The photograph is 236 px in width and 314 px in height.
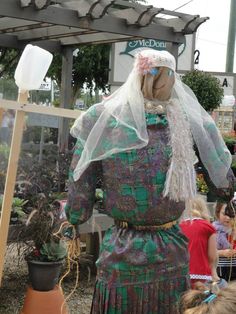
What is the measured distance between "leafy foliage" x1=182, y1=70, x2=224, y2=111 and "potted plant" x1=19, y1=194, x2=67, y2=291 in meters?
4.44

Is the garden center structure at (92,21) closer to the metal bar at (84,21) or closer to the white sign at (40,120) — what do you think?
the metal bar at (84,21)

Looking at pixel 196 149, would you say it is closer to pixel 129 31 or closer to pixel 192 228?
pixel 192 228

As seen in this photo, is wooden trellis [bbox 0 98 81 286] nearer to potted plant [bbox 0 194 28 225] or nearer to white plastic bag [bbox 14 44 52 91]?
white plastic bag [bbox 14 44 52 91]

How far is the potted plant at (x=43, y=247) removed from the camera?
3094mm

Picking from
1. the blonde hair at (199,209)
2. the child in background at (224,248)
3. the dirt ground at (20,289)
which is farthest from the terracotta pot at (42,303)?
the child in background at (224,248)

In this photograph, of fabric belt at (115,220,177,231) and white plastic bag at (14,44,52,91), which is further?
white plastic bag at (14,44,52,91)

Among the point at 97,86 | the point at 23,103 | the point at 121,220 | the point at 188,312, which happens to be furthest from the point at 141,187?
the point at 97,86

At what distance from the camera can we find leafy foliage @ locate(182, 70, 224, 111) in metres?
7.24

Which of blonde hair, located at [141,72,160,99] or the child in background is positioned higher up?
blonde hair, located at [141,72,160,99]

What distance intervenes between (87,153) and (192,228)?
1283 millimetres

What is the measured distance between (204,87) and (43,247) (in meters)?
4.68

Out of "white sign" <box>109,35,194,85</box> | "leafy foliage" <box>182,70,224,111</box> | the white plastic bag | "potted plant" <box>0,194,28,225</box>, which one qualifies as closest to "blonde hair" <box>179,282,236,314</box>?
the white plastic bag

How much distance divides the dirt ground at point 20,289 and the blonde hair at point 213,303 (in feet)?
6.76

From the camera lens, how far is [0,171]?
275 cm
